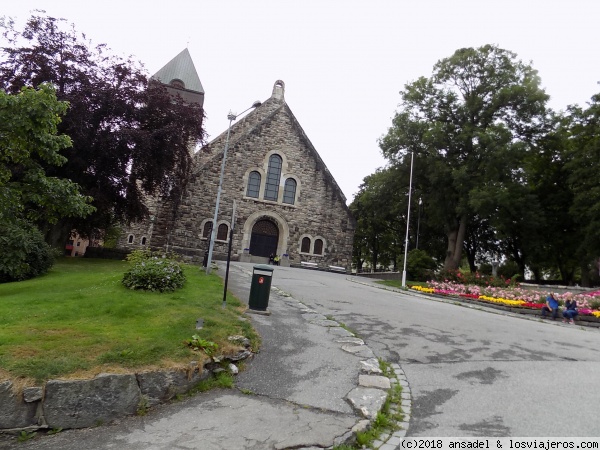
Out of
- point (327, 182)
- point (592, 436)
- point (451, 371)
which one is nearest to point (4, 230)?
point (451, 371)

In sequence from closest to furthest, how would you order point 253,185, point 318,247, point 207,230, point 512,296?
point 512,296 < point 207,230 < point 253,185 < point 318,247

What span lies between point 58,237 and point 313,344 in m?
17.2

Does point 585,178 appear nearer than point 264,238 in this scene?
Yes

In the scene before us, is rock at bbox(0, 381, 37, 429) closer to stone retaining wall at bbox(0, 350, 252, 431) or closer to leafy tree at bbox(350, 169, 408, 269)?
stone retaining wall at bbox(0, 350, 252, 431)

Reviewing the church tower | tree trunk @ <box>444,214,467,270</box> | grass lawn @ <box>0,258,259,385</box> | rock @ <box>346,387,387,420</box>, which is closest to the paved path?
rock @ <box>346,387,387,420</box>

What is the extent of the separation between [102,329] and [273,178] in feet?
84.1

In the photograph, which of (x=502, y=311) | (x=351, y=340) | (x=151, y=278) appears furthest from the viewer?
(x=502, y=311)

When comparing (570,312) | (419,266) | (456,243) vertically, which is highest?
(456,243)

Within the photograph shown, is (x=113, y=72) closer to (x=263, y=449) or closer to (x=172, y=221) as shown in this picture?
(x=172, y=221)

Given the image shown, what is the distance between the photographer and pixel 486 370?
6465mm

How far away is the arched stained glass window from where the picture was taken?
3081 cm

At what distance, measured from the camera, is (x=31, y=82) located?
1719 cm

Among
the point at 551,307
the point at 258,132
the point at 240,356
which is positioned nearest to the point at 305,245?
the point at 258,132

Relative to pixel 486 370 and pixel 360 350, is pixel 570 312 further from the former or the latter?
pixel 360 350
